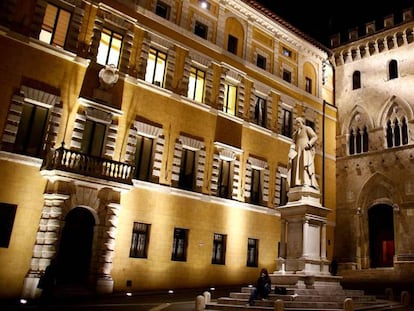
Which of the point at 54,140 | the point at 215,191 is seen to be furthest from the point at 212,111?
the point at 54,140

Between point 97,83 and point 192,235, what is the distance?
9268 mm

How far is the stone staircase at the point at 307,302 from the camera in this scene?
12.2 meters

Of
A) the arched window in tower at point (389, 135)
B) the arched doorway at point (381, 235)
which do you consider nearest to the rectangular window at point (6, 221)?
the arched doorway at point (381, 235)

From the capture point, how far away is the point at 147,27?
72.0ft

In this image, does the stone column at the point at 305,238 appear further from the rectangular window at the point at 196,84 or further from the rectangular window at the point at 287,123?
the rectangular window at the point at 287,123

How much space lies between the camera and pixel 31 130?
58.0ft

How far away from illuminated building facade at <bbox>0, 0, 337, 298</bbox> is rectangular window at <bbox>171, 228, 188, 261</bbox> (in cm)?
7

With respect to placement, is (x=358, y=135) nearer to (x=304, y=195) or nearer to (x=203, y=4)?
(x=203, y=4)

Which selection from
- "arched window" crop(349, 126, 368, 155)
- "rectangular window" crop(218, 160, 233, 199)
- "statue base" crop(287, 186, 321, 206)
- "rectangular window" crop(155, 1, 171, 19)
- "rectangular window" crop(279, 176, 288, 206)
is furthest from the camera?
"arched window" crop(349, 126, 368, 155)

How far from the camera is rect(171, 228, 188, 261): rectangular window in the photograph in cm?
2083

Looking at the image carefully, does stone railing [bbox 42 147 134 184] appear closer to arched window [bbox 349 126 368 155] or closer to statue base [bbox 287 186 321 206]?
statue base [bbox 287 186 321 206]

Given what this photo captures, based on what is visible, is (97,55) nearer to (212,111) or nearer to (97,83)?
(97,83)

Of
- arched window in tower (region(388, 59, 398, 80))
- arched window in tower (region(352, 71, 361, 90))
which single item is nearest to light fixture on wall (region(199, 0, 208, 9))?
arched window in tower (region(352, 71, 361, 90))

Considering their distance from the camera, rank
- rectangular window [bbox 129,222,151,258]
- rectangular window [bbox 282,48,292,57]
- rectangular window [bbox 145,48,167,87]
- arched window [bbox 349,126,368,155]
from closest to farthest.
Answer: rectangular window [bbox 129,222,151,258] < rectangular window [bbox 145,48,167,87] < rectangular window [bbox 282,48,292,57] < arched window [bbox 349,126,368,155]
